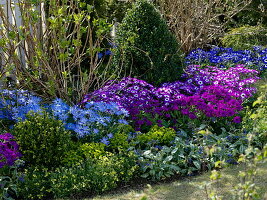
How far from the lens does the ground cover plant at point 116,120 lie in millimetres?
4074

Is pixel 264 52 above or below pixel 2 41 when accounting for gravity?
below

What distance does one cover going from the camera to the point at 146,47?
6.18 metres

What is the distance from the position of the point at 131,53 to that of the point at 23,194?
2946 mm

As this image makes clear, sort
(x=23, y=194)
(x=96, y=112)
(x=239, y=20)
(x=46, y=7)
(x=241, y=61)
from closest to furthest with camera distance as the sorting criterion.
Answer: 1. (x=23, y=194)
2. (x=96, y=112)
3. (x=46, y=7)
4. (x=241, y=61)
5. (x=239, y=20)

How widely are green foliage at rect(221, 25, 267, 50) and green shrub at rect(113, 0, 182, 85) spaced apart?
402 cm

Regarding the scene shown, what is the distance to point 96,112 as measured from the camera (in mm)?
4855

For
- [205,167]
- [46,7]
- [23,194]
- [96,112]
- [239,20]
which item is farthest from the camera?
[239,20]

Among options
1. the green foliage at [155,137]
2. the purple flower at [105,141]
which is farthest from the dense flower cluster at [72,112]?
the green foliage at [155,137]

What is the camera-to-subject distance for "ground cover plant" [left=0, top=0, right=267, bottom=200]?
4.07 m

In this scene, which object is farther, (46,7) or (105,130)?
(46,7)

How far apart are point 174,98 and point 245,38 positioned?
5.17 m

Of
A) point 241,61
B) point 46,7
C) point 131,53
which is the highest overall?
point 46,7

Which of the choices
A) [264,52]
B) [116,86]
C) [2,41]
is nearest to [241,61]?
[264,52]

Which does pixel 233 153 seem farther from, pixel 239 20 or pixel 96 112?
pixel 239 20
